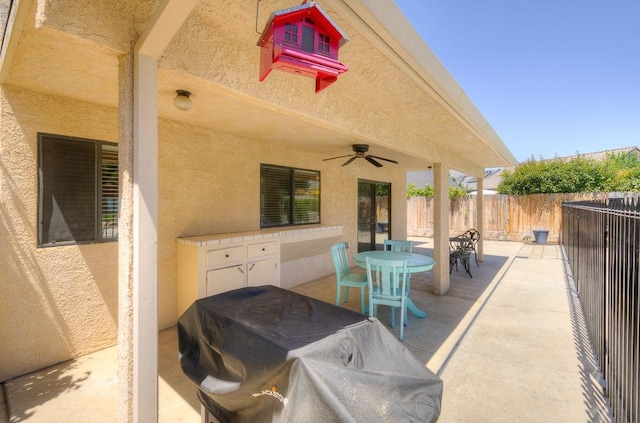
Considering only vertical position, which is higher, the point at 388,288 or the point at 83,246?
the point at 83,246

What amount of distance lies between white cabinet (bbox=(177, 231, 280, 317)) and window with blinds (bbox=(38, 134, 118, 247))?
970mm

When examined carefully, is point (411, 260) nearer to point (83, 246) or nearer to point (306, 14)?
point (306, 14)

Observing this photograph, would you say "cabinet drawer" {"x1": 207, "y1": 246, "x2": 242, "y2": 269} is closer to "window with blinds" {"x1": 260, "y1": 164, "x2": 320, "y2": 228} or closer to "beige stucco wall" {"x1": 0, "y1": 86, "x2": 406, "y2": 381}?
"beige stucco wall" {"x1": 0, "y1": 86, "x2": 406, "y2": 381}

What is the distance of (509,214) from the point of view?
13648 millimetres

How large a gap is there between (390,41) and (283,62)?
1.05 metres

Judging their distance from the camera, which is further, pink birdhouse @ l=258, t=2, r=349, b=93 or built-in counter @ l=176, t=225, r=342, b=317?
built-in counter @ l=176, t=225, r=342, b=317

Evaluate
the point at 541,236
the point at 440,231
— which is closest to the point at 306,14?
the point at 440,231

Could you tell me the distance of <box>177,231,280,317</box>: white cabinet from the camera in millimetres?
3959

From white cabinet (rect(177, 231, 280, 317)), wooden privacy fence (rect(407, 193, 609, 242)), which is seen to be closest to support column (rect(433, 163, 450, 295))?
white cabinet (rect(177, 231, 280, 317))

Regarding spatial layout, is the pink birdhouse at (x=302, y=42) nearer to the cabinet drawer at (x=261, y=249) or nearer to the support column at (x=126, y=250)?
the support column at (x=126, y=250)

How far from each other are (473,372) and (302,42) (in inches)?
142

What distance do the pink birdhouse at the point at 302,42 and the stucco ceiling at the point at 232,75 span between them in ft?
0.41

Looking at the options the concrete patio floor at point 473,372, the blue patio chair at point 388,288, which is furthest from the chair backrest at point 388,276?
the concrete patio floor at point 473,372

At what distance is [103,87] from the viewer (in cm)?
276
